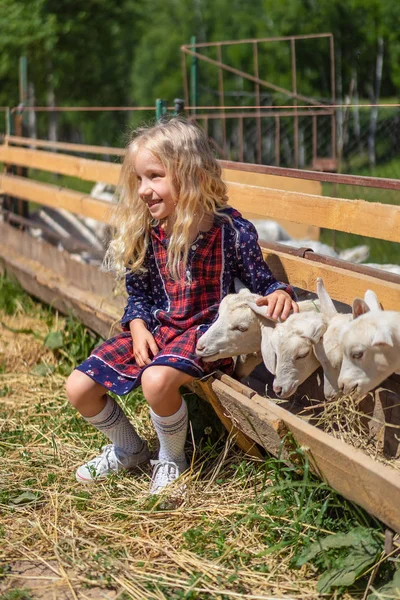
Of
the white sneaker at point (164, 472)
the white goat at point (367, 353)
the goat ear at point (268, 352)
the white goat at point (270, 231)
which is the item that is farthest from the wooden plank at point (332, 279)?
the white goat at point (270, 231)

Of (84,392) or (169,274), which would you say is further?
(169,274)

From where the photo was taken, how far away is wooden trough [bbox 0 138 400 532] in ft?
9.48

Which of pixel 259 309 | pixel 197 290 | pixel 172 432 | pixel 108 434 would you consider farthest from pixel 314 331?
pixel 108 434

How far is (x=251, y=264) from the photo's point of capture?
388cm

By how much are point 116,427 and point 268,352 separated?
0.96 meters

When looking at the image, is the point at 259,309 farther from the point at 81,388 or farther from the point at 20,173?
the point at 20,173

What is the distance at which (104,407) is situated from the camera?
399 cm

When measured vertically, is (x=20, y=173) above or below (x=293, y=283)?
above

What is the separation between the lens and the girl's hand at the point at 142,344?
12.6 feet

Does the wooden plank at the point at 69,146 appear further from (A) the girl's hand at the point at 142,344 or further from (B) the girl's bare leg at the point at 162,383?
(B) the girl's bare leg at the point at 162,383

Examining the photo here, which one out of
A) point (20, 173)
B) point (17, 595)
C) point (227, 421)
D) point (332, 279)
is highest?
point (20, 173)

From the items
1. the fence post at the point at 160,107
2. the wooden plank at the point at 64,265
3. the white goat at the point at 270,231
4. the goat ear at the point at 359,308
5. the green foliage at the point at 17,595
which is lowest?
the green foliage at the point at 17,595

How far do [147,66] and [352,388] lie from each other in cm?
3900

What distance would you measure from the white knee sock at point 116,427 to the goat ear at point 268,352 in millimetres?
880
